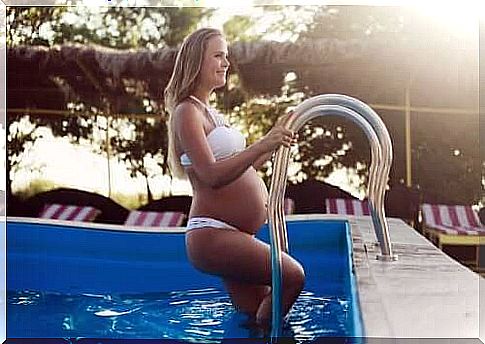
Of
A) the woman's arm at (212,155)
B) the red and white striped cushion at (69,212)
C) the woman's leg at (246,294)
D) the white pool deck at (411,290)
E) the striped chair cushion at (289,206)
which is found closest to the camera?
the white pool deck at (411,290)

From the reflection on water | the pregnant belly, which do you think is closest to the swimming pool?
the reflection on water

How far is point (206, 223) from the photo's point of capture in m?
4.07

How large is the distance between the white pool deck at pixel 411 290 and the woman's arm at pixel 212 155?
17.3 inches

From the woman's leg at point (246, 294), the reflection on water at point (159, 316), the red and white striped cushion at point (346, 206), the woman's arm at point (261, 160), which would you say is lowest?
the reflection on water at point (159, 316)

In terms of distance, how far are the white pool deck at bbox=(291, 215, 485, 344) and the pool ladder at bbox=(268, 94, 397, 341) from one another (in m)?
0.09

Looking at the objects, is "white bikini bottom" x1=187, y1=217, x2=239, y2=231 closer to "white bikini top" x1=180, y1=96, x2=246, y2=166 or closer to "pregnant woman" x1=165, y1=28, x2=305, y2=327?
"pregnant woman" x1=165, y1=28, x2=305, y2=327

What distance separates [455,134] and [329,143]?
0.64m

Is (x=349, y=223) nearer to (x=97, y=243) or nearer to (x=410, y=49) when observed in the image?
(x=410, y=49)

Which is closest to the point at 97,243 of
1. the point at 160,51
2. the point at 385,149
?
the point at 160,51

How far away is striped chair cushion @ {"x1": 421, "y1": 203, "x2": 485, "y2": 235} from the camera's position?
14.2ft

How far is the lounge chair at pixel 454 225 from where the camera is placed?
4328mm

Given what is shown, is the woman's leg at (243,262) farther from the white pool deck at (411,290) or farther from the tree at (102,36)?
the tree at (102,36)

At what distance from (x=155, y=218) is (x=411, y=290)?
1.34 meters

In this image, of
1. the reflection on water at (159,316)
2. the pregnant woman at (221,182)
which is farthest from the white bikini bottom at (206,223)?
the reflection on water at (159,316)
